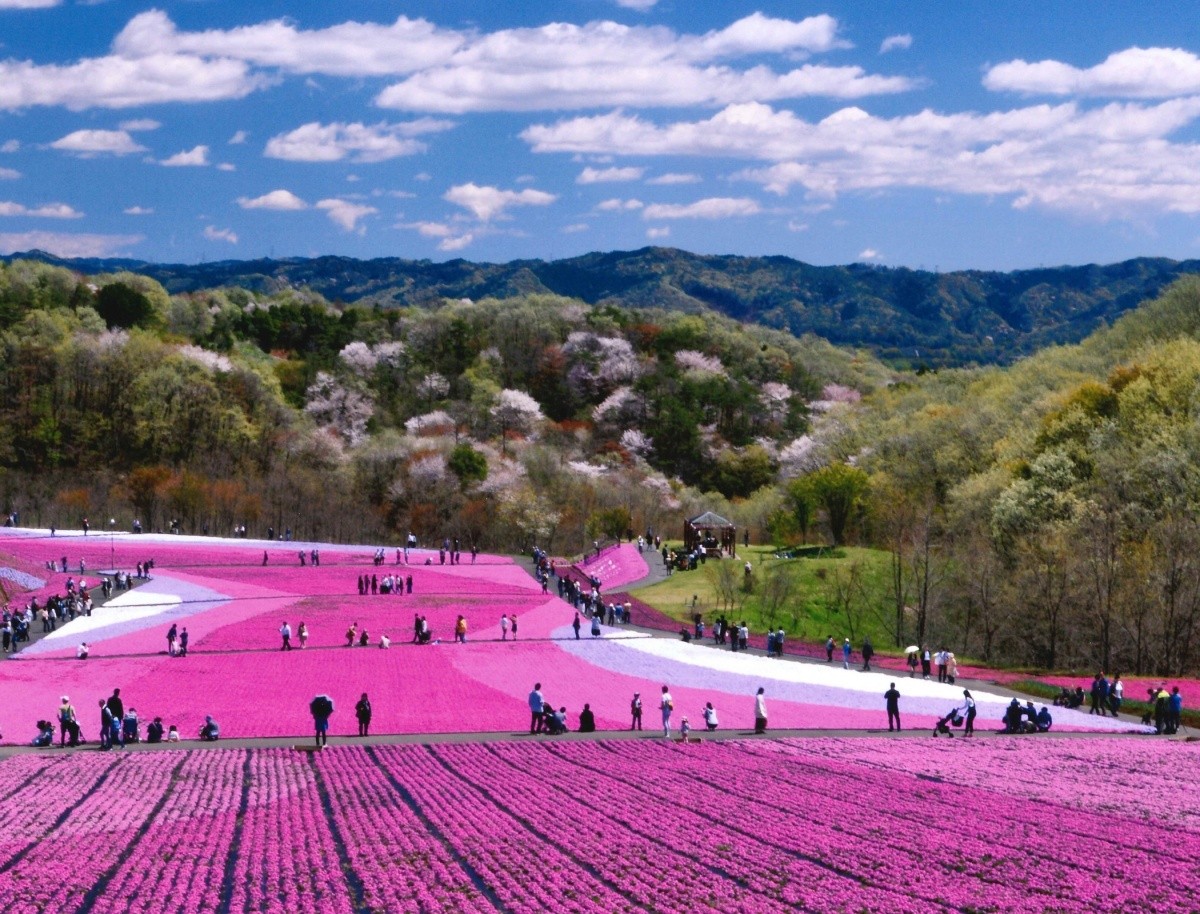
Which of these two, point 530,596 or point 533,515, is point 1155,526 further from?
point 533,515

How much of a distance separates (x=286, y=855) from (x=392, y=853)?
1.47 m

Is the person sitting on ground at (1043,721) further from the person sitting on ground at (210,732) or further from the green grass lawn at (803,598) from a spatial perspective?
the green grass lawn at (803,598)

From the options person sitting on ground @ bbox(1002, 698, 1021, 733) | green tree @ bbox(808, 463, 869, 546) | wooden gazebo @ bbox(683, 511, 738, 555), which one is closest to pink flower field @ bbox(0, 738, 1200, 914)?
person sitting on ground @ bbox(1002, 698, 1021, 733)

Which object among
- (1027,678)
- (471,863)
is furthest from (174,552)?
(471,863)

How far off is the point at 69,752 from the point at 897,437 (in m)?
64.1

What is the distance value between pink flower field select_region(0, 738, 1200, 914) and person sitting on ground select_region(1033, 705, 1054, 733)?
223 cm

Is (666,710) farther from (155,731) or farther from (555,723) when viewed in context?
(155,731)

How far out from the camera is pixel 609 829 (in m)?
20.1

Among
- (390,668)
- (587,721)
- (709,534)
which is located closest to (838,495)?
(709,534)

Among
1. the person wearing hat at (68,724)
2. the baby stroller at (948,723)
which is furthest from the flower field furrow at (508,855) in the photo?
the baby stroller at (948,723)

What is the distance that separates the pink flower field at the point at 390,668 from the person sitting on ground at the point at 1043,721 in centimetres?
111

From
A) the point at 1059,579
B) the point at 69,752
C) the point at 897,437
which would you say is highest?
the point at 897,437

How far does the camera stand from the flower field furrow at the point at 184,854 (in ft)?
52.9

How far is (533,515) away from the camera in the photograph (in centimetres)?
8800
